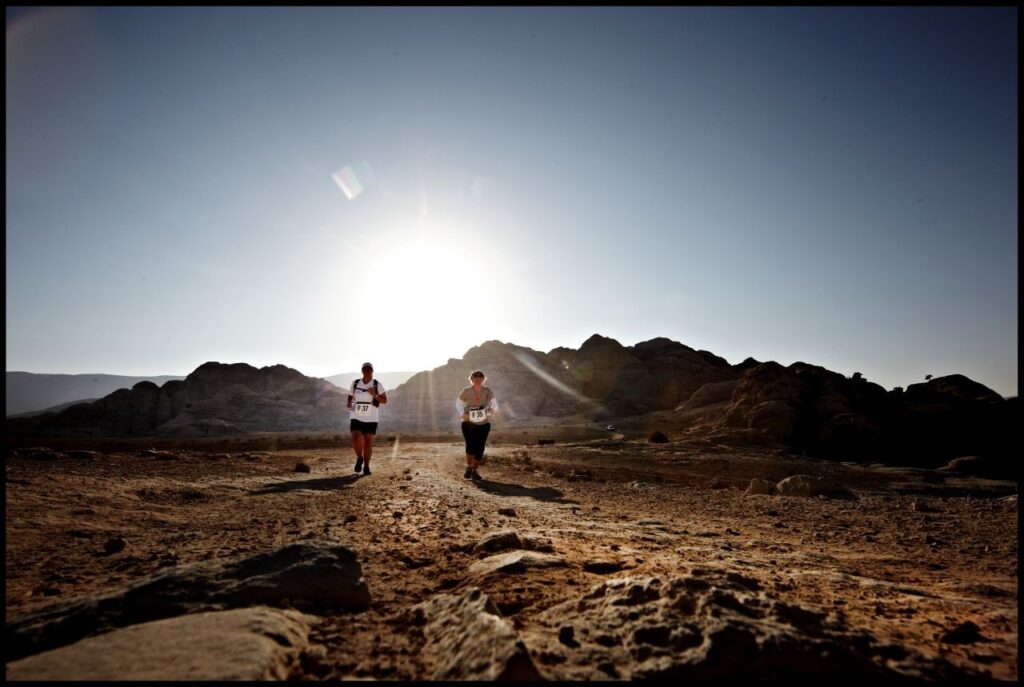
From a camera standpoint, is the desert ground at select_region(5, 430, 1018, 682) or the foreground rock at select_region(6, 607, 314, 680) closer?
the foreground rock at select_region(6, 607, 314, 680)

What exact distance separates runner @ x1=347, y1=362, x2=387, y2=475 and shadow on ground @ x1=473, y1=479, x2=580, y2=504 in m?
2.71

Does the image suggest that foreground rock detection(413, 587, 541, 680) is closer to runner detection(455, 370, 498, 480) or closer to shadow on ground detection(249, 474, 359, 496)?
shadow on ground detection(249, 474, 359, 496)

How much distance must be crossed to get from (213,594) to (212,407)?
83.7 m

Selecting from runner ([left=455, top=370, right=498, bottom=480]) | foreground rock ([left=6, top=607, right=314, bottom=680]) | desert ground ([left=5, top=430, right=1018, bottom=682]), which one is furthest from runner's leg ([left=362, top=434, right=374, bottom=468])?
foreground rock ([left=6, top=607, right=314, bottom=680])

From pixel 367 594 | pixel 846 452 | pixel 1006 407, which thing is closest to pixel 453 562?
pixel 367 594

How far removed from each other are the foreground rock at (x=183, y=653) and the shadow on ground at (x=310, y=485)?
19.1 ft

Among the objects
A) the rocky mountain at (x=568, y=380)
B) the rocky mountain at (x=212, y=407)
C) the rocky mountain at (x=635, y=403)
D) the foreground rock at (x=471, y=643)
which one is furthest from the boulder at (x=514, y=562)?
the rocky mountain at (x=568, y=380)

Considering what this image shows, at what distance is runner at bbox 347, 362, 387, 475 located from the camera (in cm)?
1075

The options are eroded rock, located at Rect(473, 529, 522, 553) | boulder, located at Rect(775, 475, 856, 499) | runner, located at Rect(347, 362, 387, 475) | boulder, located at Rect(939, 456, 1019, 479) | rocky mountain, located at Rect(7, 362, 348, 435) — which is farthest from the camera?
rocky mountain, located at Rect(7, 362, 348, 435)

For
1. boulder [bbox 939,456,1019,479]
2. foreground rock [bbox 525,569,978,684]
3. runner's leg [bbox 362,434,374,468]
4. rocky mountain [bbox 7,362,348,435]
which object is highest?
rocky mountain [bbox 7,362,348,435]

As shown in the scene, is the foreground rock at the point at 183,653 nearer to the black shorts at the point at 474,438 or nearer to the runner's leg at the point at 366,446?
the runner's leg at the point at 366,446

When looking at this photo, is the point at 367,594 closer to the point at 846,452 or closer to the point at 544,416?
the point at 846,452

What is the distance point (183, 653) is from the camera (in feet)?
6.02

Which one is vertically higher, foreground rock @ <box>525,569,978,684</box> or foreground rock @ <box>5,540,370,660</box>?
foreground rock @ <box>5,540,370,660</box>
